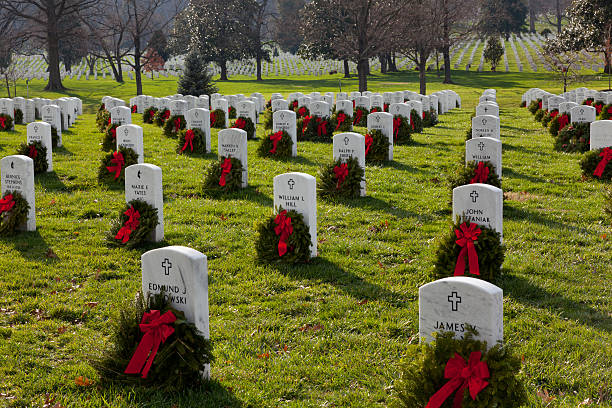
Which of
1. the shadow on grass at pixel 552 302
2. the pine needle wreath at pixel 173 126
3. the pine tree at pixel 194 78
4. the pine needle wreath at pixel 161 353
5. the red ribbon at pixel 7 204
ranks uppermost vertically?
the pine tree at pixel 194 78

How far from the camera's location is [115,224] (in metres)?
9.73

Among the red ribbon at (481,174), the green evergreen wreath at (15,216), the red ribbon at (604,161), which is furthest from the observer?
the red ribbon at (604,161)

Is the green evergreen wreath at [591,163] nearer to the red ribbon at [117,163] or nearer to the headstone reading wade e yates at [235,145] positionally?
the headstone reading wade e yates at [235,145]

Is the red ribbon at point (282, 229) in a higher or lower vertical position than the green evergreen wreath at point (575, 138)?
lower

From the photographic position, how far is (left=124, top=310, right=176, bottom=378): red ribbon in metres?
5.19

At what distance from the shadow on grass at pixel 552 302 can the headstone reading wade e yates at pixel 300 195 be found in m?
2.57

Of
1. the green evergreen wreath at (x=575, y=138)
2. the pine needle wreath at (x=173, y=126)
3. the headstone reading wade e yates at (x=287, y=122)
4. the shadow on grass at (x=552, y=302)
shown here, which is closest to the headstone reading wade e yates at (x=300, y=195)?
the shadow on grass at (x=552, y=302)

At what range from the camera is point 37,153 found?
14391 millimetres

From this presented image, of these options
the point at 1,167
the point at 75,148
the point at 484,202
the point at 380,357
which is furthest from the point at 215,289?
the point at 75,148

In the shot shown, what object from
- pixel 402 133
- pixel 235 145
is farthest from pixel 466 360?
pixel 402 133

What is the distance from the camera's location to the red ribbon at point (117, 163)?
13.4 metres

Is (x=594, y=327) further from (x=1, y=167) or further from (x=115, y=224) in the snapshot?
(x=1, y=167)

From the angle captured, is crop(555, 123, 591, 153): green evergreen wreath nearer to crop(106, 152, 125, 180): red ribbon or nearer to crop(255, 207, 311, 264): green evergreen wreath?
crop(255, 207, 311, 264): green evergreen wreath

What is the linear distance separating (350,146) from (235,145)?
7.74ft
